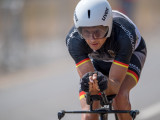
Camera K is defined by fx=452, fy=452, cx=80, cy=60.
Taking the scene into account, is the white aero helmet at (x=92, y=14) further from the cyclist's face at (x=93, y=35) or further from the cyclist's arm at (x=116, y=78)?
the cyclist's arm at (x=116, y=78)

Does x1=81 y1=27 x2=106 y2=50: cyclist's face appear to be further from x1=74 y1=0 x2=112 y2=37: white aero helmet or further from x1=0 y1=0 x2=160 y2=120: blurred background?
x1=0 y1=0 x2=160 y2=120: blurred background

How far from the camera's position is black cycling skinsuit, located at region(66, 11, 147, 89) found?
509cm

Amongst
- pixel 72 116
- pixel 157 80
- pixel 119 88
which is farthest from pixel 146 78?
pixel 119 88

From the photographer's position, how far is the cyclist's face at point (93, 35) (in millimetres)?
4914

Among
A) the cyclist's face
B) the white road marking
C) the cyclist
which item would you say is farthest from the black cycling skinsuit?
the white road marking

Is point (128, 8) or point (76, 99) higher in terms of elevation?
point (128, 8)

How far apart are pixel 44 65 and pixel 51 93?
3151 mm

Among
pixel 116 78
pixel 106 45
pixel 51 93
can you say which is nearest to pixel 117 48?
pixel 106 45

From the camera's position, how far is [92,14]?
4.88m

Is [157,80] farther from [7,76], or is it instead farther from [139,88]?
[7,76]

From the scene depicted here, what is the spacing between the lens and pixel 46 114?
8.43m

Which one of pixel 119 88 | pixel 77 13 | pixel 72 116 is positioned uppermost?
pixel 77 13

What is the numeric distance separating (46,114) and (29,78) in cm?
329

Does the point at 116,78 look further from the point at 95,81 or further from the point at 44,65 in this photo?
the point at 44,65
